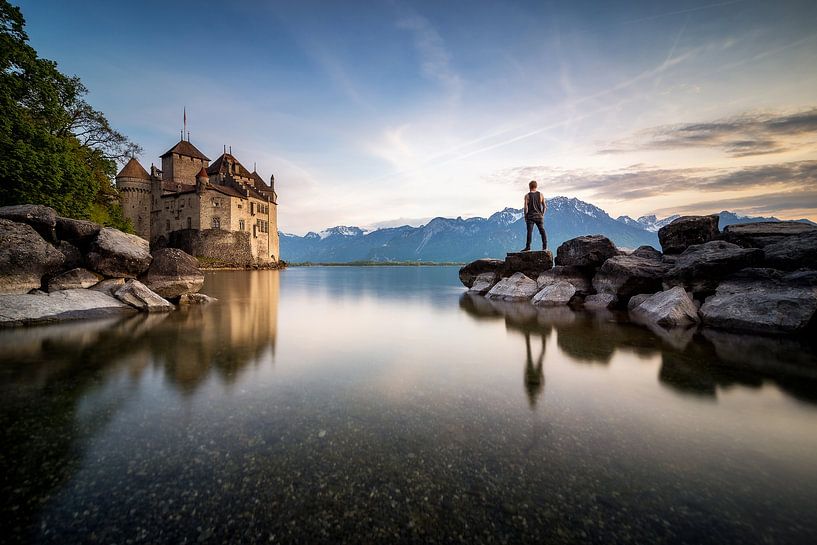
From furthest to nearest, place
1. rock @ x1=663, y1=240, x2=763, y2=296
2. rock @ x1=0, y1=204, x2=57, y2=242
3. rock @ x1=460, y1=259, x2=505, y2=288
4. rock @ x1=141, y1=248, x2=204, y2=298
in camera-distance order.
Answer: rock @ x1=460, y1=259, x2=505, y2=288, rock @ x1=141, y1=248, x2=204, y2=298, rock @ x1=0, y1=204, x2=57, y2=242, rock @ x1=663, y1=240, x2=763, y2=296

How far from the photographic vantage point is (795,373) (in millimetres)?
7008

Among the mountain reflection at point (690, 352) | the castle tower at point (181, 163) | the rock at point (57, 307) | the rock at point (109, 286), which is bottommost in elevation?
the mountain reflection at point (690, 352)

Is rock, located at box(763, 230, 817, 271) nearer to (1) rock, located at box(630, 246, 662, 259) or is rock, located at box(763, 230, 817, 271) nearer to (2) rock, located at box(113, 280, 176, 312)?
(1) rock, located at box(630, 246, 662, 259)

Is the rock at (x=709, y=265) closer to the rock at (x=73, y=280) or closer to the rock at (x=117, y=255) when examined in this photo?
the rock at (x=117, y=255)

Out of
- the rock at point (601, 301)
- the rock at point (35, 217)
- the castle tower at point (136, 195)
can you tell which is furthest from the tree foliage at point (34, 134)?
the castle tower at point (136, 195)

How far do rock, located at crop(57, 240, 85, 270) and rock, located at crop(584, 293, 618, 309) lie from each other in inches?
929

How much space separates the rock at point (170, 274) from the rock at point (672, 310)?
20.6m

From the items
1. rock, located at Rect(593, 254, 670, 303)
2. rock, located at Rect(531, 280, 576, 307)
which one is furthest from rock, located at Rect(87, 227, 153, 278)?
rock, located at Rect(593, 254, 670, 303)

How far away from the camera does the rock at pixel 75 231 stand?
1430 cm

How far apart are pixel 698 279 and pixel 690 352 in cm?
679

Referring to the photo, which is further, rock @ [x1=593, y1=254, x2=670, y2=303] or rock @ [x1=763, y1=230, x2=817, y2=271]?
rock @ [x1=593, y1=254, x2=670, y2=303]

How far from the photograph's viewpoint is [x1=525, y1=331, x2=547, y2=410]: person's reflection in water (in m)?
5.88

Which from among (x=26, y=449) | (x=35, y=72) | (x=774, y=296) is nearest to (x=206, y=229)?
(x=35, y=72)

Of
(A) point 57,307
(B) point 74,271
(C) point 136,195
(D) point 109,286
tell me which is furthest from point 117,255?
(C) point 136,195
